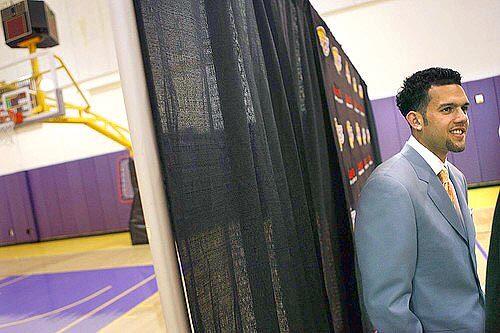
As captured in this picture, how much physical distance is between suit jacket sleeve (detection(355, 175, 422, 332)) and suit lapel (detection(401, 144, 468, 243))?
159 millimetres

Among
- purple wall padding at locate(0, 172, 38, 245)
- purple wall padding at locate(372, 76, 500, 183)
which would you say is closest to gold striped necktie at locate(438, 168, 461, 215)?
purple wall padding at locate(372, 76, 500, 183)

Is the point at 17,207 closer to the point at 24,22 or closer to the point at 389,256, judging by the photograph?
the point at 24,22

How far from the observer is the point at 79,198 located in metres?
10.8

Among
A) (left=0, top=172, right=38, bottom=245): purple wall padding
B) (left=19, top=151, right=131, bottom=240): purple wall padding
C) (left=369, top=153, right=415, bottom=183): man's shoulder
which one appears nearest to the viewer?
(left=369, top=153, right=415, bottom=183): man's shoulder

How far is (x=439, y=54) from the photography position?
8.82 meters

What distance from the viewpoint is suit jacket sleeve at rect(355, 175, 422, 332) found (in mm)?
1379

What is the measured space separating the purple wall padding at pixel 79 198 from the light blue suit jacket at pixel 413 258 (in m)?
9.21

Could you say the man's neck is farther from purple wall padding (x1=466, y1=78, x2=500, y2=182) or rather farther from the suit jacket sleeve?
purple wall padding (x1=466, y1=78, x2=500, y2=182)

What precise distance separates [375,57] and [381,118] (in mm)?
1303

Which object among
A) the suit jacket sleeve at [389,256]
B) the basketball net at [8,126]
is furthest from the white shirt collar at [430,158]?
the basketball net at [8,126]

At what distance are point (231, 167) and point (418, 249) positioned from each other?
743 millimetres

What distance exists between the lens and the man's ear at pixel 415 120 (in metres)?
1.68

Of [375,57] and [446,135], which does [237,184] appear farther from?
[375,57]

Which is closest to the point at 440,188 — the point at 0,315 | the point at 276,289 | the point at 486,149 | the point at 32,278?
the point at 276,289
